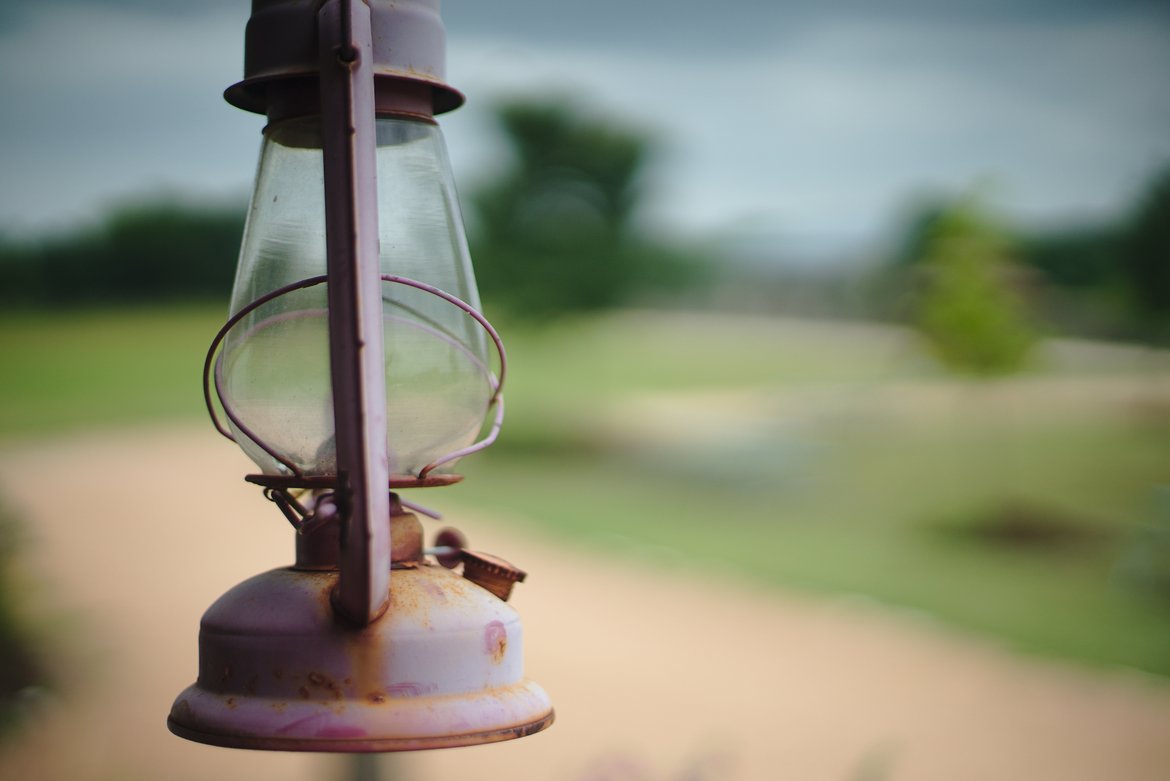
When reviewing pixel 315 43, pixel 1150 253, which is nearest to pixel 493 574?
pixel 315 43

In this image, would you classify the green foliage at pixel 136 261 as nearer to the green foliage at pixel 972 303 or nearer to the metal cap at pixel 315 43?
the metal cap at pixel 315 43

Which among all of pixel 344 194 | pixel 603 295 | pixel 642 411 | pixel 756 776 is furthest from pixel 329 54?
pixel 642 411

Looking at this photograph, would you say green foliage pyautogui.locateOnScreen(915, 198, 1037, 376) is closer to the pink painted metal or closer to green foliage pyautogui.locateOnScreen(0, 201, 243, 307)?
green foliage pyautogui.locateOnScreen(0, 201, 243, 307)

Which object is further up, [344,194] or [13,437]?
[344,194]

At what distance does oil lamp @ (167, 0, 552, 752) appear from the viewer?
4.00 ft

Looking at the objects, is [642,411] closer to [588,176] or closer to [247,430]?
[588,176]

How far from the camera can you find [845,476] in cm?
2183

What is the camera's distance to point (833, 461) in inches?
901

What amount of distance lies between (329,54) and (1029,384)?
Result: 24538 millimetres

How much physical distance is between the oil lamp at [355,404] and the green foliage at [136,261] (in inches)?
219

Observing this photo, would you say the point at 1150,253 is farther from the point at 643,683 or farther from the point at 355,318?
the point at 355,318

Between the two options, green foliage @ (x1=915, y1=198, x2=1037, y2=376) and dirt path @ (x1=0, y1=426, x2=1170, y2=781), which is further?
green foliage @ (x1=915, y1=198, x2=1037, y2=376)

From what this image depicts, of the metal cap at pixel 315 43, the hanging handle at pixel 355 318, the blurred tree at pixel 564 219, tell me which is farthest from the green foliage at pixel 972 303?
the hanging handle at pixel 355 318

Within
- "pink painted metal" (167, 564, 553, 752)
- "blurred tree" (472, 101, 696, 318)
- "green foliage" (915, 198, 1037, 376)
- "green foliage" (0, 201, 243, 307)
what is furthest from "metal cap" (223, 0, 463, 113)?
"blurred tree" (472, 101, 696, 318)
